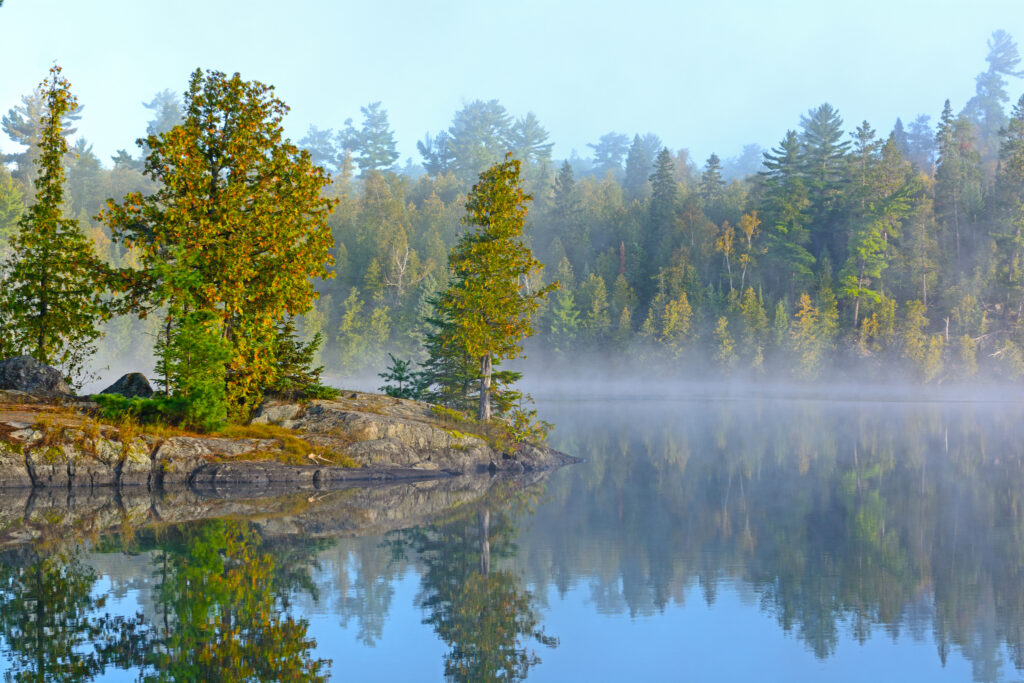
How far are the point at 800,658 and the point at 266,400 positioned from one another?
19.2 m

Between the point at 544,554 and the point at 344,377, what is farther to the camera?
the point at 344,377

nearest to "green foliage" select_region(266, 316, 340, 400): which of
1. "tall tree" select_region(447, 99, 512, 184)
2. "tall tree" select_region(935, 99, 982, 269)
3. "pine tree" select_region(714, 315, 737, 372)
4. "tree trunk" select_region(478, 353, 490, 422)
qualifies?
"tree trunk" select_region(478, 353, 490, 422)

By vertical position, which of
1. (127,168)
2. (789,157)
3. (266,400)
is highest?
(127,168)

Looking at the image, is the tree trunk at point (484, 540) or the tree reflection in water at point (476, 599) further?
the tree trunk at point (484, 540)

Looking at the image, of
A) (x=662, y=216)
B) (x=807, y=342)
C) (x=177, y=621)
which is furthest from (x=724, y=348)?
(x=177, y=621)

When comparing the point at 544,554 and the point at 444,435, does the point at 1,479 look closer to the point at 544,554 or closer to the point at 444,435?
the point at 444,435

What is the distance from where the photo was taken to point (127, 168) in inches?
5032

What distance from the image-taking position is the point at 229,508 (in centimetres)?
1875

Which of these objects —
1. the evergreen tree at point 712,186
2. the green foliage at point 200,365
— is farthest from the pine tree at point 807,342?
the green foliage at point 200,365

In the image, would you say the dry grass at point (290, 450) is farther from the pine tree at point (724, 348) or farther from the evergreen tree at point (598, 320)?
the evergreen tree at point (598, 320)

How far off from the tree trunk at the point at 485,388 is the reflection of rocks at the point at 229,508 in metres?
6.72

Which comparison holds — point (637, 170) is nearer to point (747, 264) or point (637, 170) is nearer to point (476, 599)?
point (747, 264)

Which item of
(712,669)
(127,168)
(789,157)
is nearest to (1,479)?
(712,669)

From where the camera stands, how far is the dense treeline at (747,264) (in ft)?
275
